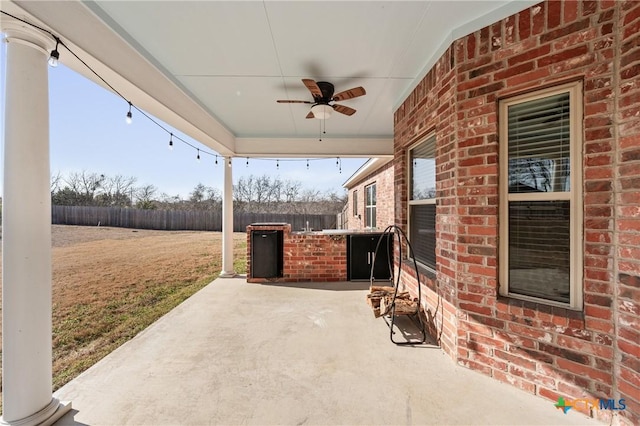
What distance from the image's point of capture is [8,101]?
167cm

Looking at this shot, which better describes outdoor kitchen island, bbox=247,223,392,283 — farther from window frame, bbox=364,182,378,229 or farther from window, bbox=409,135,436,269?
Result: window frame, bbox=364,182,378,229

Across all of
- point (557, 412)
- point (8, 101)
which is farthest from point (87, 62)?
point (557, 412)

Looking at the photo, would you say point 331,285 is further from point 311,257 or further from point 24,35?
point 24,35

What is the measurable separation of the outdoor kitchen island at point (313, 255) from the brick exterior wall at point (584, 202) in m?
2.78

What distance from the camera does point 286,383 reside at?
221 centimetres

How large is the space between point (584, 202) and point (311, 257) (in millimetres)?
4310

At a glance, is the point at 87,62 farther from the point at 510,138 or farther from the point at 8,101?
the point at 510,138

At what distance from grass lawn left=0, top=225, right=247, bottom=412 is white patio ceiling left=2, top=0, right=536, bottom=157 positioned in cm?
289

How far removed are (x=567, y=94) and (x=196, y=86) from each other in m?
3.87

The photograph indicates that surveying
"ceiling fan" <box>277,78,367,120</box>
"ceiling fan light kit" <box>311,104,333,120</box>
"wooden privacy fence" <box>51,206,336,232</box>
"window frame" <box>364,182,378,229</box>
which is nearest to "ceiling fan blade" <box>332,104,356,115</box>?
"ceiling fan" <box>277,78,367,120</box>

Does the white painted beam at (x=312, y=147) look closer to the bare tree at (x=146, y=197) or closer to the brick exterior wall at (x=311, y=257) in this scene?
the brick exterior wall at (x=311, y=257)

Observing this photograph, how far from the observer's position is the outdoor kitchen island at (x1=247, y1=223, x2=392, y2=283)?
18.0 feet

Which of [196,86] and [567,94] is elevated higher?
[196,86]

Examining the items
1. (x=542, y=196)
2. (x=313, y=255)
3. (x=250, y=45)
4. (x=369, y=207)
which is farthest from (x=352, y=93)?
(x=369, y=207)
